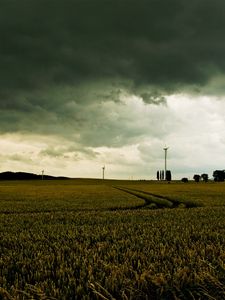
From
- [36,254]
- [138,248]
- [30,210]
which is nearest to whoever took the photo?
[36,254]

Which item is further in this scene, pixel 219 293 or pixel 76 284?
pixel 76 284

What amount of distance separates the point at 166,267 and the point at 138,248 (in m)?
2.66

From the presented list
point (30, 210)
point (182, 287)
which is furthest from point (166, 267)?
point (30, 210)

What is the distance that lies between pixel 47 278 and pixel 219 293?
2899mm

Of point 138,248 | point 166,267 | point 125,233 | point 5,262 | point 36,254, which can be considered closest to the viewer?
→ point 166,267

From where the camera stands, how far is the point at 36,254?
8.80 m

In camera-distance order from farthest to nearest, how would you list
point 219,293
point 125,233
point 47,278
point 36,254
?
point 125,233
point 36,254
point 47,278
point 219,293

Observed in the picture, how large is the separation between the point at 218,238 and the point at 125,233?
10.2 feet

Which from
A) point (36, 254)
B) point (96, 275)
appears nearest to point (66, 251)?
point (36, 254)

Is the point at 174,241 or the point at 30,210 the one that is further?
the point at 30,210

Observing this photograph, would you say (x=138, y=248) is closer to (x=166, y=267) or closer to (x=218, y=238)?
(x=166, y=267)

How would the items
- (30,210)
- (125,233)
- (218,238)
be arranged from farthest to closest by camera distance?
(30,210) → (125,233) → (218,238)

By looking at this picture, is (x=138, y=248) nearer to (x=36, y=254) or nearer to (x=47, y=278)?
(x=36, y=254)

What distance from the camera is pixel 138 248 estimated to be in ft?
31.3
